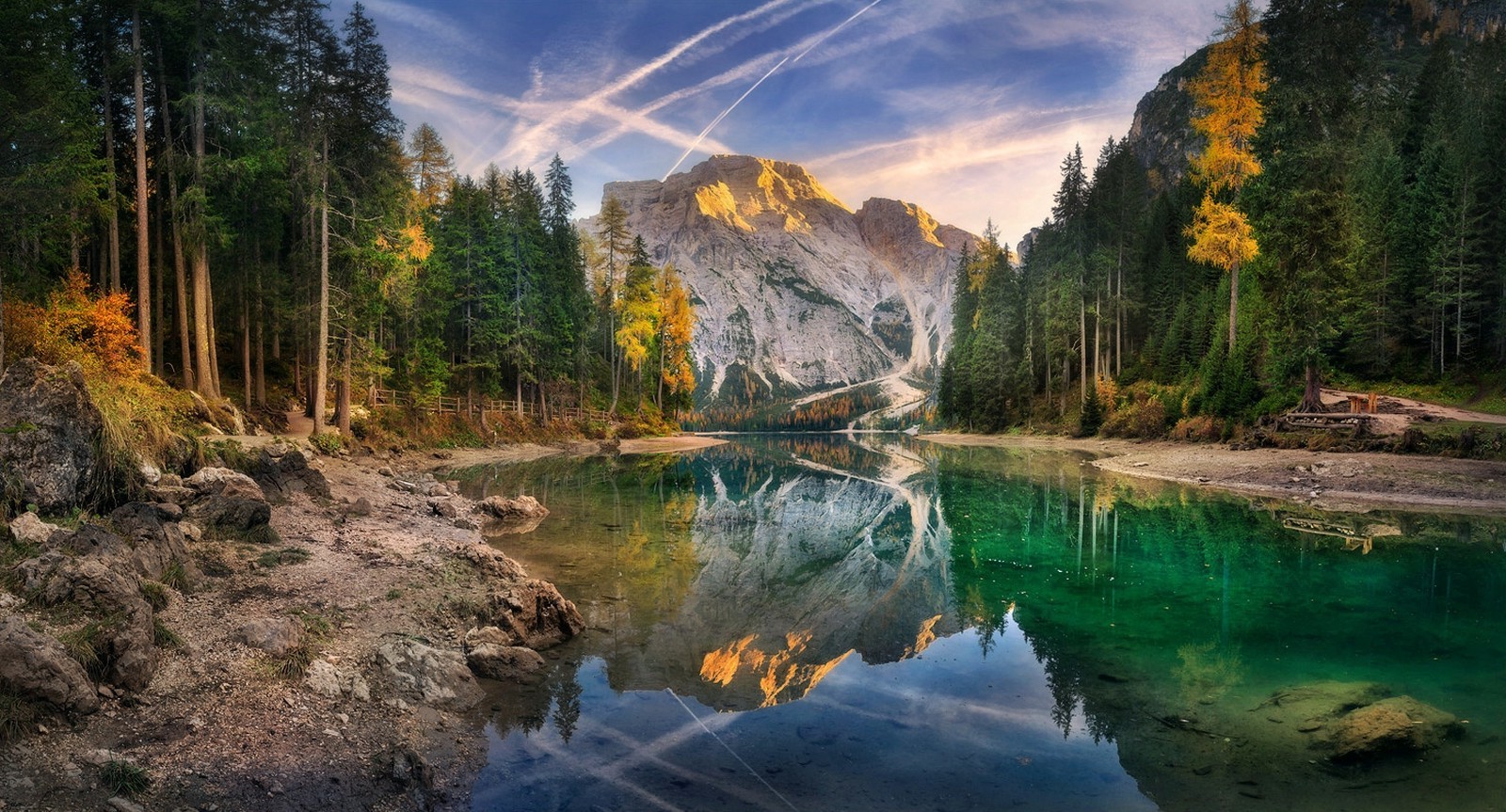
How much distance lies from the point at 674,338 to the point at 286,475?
176 ft

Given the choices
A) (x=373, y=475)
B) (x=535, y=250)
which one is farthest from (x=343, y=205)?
(x=535, y=250)

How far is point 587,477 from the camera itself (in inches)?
Result: 1272

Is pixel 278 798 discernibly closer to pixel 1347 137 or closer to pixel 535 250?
pixel 1347 137

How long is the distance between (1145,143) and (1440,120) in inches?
6290

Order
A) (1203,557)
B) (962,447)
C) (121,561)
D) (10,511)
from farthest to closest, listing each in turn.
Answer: (962,447) → (1203,557) → (10,511) → (121,561)

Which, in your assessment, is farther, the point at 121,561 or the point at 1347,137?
the point at 1347,137

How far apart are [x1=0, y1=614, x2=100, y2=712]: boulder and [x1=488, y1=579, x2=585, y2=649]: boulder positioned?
4.36m

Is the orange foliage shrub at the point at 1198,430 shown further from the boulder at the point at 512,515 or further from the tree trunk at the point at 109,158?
the tree trunk at the point at 109,158

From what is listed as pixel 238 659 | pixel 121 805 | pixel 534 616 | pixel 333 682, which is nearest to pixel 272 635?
pixel 238 659

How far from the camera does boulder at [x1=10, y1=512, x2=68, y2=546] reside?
25.3ft

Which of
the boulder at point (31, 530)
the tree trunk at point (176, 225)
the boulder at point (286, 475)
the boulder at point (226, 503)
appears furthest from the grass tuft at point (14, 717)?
the tree trunk at point (176, 225)

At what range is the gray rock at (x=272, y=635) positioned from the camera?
6.99 m

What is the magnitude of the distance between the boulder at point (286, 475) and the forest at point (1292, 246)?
35957 mm

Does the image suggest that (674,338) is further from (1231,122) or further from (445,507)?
(445,507)
